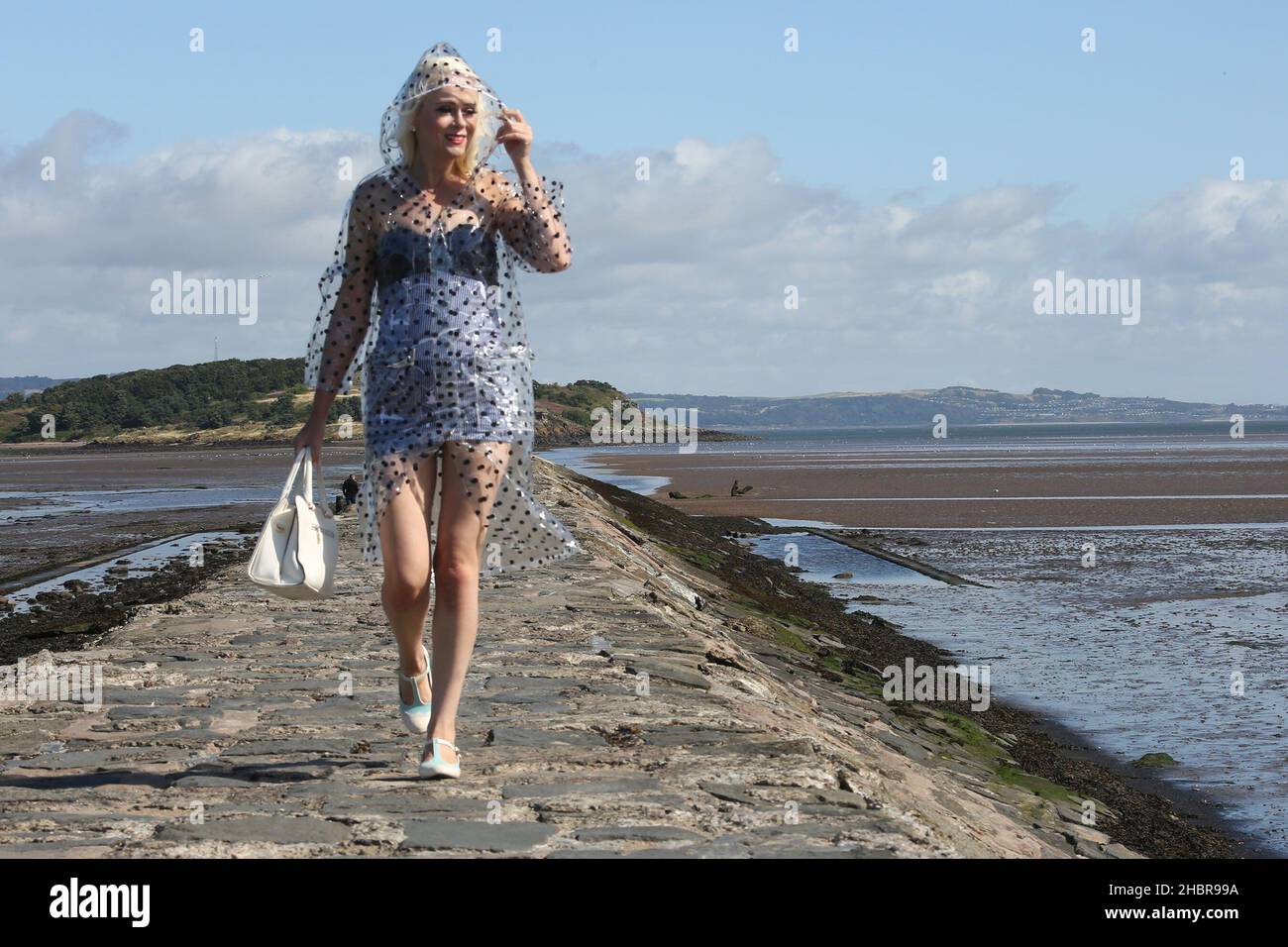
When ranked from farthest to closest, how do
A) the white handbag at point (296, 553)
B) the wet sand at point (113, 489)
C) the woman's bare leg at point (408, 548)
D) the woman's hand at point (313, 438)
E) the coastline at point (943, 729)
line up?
the wet sand at point (113, 489) < the coastline at point (943, 729) < the woman's hand at point (313, 438) < the white handbag at point (296, 553) < the woman's bare leg at point (408, 548)

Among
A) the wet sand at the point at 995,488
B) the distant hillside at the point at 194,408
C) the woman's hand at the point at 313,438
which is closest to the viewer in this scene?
the woman's hand at the point at 313,438

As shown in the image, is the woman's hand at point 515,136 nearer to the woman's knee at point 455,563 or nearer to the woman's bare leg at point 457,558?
the woman's bare leg at point 457,558

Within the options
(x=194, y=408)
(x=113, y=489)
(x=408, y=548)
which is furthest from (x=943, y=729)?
(x=194, y=408)

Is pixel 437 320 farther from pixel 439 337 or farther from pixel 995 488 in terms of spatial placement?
pixel 995 488

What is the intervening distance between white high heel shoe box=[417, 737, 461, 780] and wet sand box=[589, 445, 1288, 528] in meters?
23.4

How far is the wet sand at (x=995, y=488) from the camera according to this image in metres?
29.7

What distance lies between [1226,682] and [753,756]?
285 inches

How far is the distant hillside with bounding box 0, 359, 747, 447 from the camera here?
311 ft

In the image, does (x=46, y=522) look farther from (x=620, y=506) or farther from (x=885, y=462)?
(x=885, y=462)

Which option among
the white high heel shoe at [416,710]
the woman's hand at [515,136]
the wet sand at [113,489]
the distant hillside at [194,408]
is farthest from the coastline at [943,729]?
the distant hillside at [194,408]

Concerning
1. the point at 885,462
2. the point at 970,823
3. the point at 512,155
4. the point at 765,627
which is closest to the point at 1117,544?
the point at 765,627

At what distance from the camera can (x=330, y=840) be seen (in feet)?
13.9

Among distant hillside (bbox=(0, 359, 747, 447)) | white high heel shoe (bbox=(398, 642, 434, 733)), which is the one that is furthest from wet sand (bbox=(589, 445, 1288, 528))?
distant hillside (bbox=(0, 359, 747, 447))

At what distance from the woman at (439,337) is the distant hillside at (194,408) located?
263ft
